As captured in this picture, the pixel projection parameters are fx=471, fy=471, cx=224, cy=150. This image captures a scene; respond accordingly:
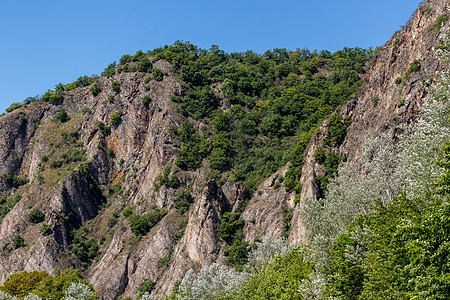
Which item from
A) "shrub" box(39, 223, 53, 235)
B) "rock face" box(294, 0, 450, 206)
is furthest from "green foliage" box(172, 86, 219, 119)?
"rock face" box(294, 0, 450, 206)

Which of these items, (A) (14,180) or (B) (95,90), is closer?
(A) (14,180)

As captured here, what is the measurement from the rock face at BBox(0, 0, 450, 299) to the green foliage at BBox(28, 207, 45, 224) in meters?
0.87

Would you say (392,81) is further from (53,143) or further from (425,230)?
(53,143)

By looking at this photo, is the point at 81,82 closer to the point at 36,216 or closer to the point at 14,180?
the point at 14,180

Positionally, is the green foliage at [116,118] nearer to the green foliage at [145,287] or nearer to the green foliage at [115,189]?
the green foliage at [115,189]

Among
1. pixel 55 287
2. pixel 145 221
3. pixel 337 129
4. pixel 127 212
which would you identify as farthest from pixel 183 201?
pixel 55 287

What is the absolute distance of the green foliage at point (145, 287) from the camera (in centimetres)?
9331

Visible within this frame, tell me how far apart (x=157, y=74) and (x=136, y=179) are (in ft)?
125

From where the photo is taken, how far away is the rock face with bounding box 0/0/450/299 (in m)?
79.9

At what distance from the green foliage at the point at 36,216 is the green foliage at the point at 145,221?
2436 cm

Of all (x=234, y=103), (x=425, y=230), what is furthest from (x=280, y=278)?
(x=234, y=103)

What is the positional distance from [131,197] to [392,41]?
7493 centimetres

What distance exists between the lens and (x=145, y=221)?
107 m

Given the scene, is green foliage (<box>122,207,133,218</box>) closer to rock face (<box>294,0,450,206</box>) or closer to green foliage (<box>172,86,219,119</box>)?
green foliage (<box>172,86,219,119</box>)
